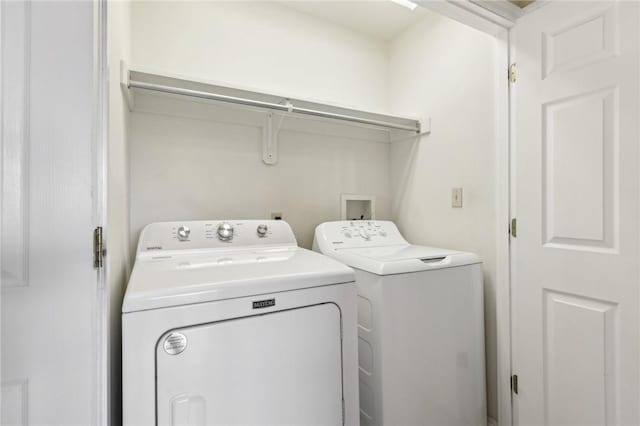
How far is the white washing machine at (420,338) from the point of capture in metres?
1.30

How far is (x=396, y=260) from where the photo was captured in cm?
137

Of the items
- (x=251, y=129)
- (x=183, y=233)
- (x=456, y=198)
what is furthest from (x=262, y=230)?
(x=456, y=198)

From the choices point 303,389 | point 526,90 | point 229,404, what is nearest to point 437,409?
point 303,389

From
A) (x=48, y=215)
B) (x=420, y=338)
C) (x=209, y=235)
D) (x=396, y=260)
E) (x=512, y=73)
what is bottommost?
(x=420, y=338)

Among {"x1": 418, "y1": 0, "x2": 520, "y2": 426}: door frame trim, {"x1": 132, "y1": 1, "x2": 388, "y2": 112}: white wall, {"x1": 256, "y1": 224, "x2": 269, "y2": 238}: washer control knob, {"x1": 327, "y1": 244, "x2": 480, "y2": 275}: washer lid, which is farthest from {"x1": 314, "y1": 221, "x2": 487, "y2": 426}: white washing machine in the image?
{"x1": 132, "y1": 1, "x2": 388, "y2": 112}: white wall

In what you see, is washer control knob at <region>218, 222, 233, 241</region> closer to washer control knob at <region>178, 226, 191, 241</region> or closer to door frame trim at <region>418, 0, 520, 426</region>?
washer control knob at <region>178, 226, 191, 241</region>

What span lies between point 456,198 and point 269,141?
126cm

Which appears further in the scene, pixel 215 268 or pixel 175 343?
pixel 215 268

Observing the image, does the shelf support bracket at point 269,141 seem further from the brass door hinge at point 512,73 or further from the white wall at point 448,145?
the brass door hinge at point 512,73

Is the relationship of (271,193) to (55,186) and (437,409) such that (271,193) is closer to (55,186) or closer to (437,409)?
(55,186)

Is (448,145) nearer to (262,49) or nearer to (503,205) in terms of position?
(503,205)

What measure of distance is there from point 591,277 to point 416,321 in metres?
0.75

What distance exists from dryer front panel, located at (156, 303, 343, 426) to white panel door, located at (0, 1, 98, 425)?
20cm

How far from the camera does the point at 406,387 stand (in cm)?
134
